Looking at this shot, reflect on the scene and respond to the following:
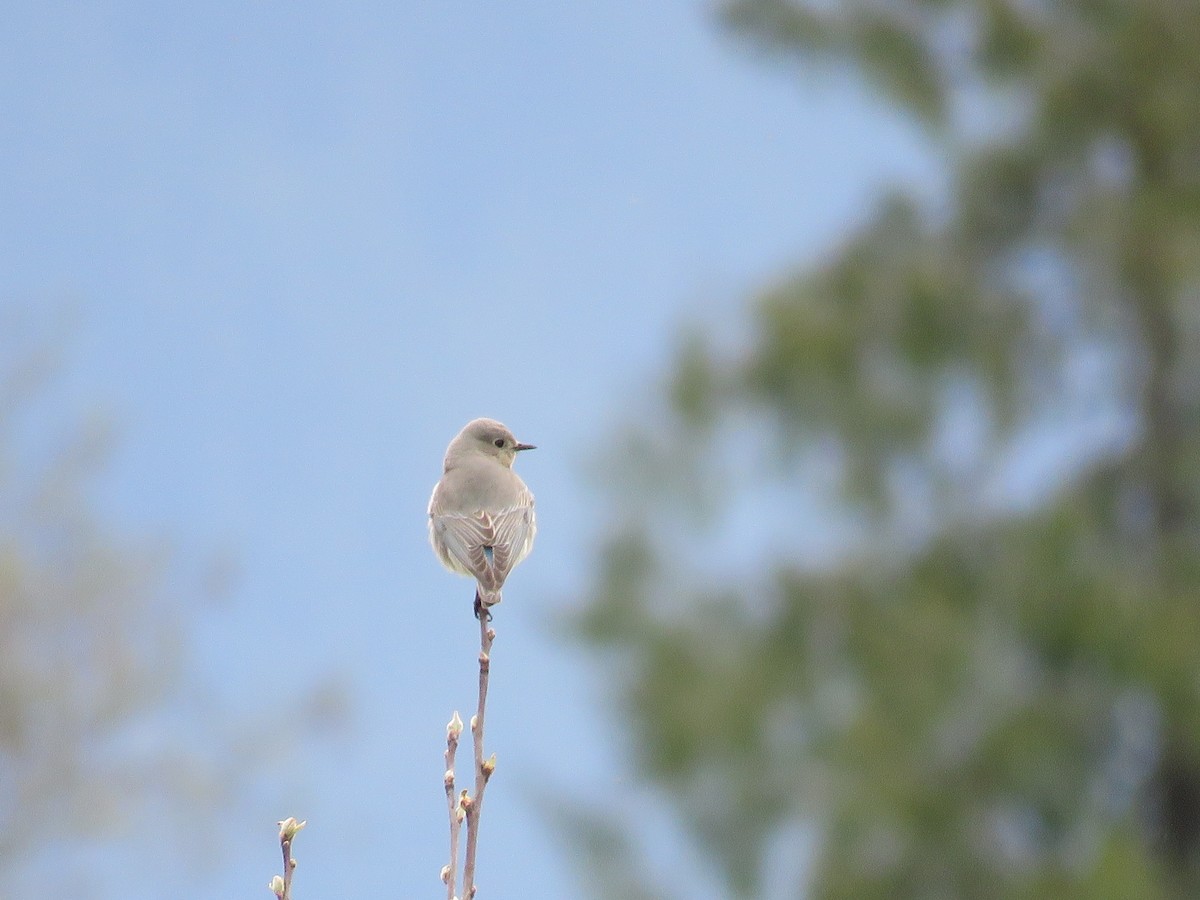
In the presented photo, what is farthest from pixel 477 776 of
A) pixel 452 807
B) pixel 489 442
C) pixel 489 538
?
pixel 489 442

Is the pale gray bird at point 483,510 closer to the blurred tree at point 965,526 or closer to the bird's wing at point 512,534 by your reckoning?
the bird's wing at point 512,534

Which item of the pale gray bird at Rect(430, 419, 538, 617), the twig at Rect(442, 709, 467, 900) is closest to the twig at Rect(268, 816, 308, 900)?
the twig at Rect(442, 709, 467, 900)

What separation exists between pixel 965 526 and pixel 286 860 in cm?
157

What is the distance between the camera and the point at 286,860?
239 cm

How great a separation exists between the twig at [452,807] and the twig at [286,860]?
0.25 metres

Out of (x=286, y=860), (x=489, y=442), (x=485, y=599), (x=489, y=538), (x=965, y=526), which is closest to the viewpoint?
(x=286, y=860)

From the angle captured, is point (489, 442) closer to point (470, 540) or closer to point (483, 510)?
point (483, 510)

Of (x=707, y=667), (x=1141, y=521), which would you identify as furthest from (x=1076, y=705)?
(x=707, y=667)

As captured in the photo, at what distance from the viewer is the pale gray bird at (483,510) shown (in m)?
4.43

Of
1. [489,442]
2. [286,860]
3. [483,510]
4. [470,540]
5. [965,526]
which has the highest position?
[489,442]

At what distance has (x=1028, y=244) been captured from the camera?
11.2 feet

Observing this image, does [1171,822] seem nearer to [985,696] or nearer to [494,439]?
[985,696]

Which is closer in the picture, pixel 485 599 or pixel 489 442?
pixel 485 599

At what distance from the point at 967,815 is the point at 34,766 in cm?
781
